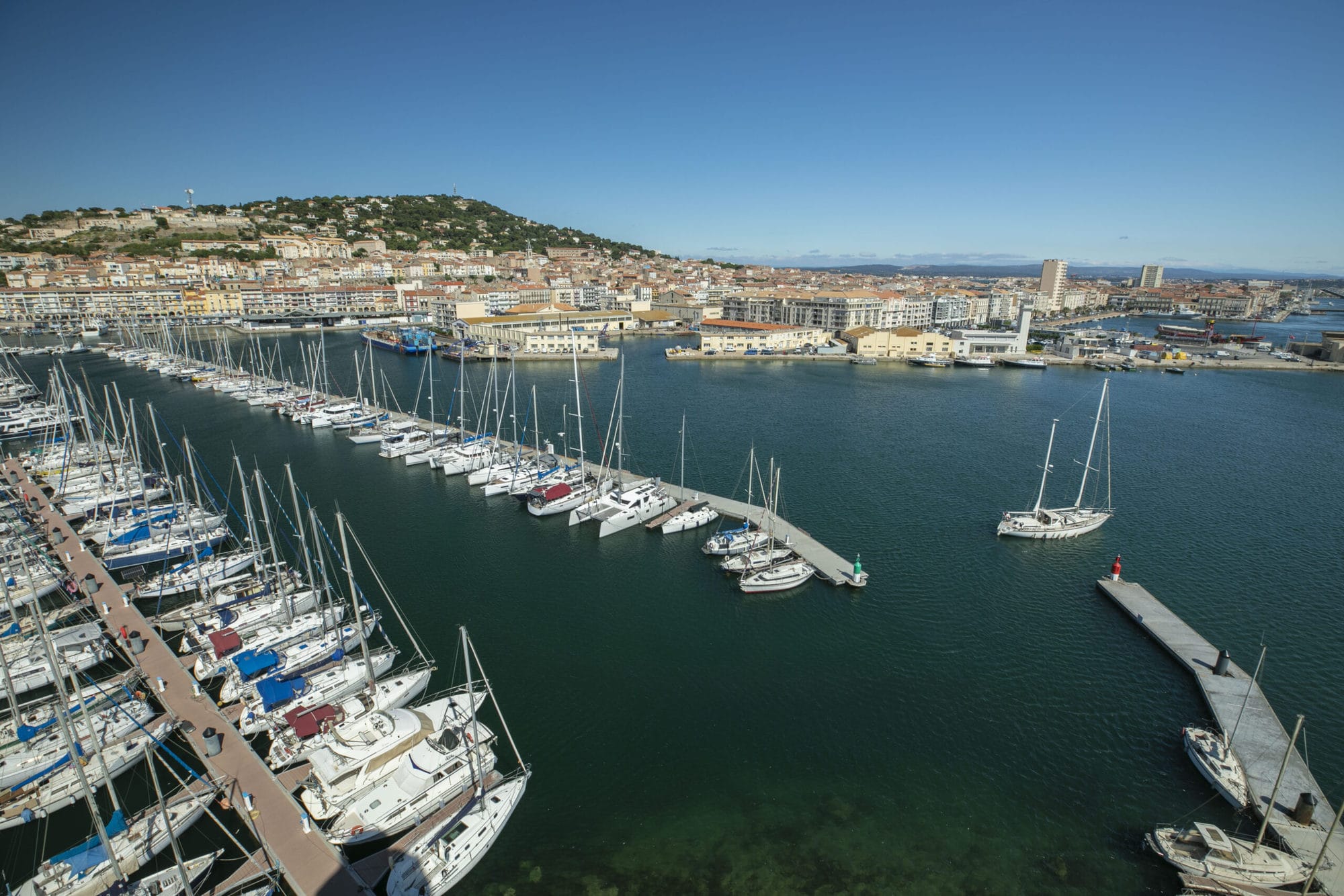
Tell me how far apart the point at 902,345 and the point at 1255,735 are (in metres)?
52.7

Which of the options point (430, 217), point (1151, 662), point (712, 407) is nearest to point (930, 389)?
point (712, 407)

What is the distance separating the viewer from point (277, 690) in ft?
39.3

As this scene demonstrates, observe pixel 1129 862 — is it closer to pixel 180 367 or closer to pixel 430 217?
pixel 180 367

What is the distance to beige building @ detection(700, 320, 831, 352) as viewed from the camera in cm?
6134

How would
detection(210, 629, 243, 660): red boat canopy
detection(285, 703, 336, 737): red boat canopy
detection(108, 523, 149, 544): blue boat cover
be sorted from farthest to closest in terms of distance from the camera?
detection(108, 523, 149, 544): blue boat cover < detection(210, 629, 243, 660): red boat canopy < detection(285, 703, 336, 737): red boat canopy

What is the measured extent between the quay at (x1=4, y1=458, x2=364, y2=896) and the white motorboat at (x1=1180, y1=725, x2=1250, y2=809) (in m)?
13.7

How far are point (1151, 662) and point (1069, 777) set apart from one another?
5.01m

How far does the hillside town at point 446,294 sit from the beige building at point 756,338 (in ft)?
0.62

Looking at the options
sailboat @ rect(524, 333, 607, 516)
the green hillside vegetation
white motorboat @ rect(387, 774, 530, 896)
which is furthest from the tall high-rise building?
white motorboat @ rect(387, 774, 530, 896)

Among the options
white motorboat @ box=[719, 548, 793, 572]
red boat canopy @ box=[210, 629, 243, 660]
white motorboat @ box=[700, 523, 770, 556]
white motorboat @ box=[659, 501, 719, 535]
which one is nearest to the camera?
red boat canopy @ box=[210, 629, 243, 660]

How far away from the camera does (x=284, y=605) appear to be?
14.4m

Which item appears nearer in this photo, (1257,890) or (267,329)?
(1257,890)

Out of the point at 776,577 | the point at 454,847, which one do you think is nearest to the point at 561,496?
the point at 776,577

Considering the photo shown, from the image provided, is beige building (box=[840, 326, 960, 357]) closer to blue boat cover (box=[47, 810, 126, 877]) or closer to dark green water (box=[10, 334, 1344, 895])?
dark green water (box=[10, 334, 1344, 895])
